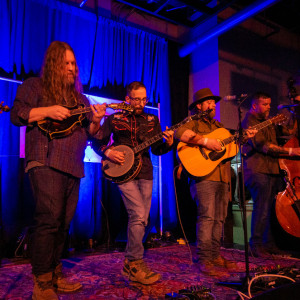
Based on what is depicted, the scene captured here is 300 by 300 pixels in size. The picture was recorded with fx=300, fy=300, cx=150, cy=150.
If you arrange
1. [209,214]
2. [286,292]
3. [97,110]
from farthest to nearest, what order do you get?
[209,214]
[97,110]
[286,292]

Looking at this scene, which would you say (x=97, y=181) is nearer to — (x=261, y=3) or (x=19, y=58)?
(x=19, y=58)

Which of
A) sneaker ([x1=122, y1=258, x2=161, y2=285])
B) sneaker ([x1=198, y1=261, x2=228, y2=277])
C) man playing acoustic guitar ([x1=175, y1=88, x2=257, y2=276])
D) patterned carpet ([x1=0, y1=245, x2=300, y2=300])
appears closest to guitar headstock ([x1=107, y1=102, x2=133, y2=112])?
man playing acoustic guitar ([x1=175, y1=88, x2=257, y2=276])

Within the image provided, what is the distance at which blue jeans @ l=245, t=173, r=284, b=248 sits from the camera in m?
4.40

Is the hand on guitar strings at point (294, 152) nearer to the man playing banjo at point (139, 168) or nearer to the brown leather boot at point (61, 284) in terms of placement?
the man playing banjo at point (139, 168)

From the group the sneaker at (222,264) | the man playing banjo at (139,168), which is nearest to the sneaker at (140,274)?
the man playing banjo at (139,168)

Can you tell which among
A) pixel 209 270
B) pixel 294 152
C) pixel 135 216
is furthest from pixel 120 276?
pixel 294 152

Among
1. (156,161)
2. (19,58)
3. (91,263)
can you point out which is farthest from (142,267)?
(19,58)

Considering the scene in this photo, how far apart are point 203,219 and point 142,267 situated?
1023 millimetres

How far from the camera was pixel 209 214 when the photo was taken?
354 centimetres

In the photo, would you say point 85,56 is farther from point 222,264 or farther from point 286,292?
point 286,292

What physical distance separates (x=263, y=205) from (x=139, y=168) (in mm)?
2342

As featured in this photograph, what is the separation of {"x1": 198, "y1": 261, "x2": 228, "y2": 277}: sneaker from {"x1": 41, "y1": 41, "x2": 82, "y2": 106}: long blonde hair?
7.42 feet

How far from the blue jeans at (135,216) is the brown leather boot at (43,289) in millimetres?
924

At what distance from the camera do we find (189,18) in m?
7.49
